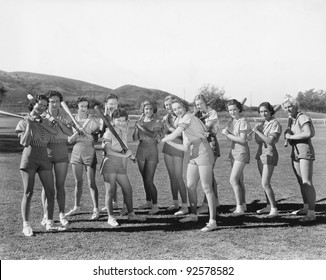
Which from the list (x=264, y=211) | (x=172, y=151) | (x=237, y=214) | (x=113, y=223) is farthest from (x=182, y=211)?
(x=264, y=211)

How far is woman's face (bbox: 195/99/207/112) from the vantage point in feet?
19.4

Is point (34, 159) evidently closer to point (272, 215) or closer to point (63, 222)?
point (63, 222)

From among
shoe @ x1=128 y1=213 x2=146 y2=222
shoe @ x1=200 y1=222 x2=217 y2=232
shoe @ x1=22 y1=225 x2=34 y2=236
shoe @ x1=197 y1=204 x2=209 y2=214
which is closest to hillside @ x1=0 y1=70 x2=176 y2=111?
shoe @ x1=197 y1=204 x2=209 y2=214

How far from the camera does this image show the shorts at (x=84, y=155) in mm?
5633

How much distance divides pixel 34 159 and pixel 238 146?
2959 mm

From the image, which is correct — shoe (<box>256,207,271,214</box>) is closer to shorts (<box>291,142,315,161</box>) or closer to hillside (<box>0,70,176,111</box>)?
shorts (<box>291,142,315,161</box>)

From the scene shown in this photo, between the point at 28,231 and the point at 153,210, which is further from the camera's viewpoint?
the point at 153,210

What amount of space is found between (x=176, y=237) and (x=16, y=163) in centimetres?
841

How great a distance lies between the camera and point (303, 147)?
217 inches

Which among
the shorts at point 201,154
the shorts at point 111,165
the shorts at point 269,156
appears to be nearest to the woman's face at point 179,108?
the shorts at point 201,154

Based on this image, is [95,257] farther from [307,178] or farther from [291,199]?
[291,199]

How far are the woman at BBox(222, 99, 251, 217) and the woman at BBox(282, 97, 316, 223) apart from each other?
24.9 inches
